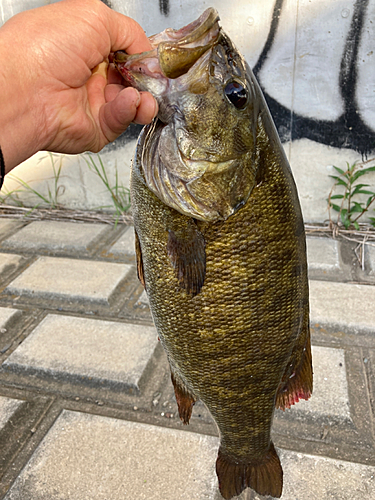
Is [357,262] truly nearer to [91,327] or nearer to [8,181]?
[91,327]

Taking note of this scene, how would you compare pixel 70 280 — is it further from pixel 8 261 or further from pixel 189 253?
pixel 189 253

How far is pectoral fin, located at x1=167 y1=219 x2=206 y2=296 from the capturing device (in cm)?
112

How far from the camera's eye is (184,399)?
1.48m

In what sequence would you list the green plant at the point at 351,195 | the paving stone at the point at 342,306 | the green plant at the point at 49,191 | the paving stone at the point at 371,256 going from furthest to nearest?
the green plant at the point at 49,191, the green plant at the point at 351,195, the paving stone at the point at 371,256, the paving stone at the point at 342,306

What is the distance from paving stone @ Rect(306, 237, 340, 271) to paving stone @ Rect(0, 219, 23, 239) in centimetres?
280

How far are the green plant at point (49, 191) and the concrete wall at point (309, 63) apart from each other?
1.41 m

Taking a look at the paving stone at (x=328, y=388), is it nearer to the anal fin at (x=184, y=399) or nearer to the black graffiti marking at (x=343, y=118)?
the anal fin at (x=184, y=399)

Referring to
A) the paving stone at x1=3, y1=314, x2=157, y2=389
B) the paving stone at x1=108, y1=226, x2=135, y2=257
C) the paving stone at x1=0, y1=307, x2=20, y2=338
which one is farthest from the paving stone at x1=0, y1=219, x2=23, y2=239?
the paving stone at x1=3, y1=314, x2=157, y2=389

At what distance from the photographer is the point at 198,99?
1.00 metres

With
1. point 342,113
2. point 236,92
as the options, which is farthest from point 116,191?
point 236,92

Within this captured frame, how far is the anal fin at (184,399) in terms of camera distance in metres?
1.47

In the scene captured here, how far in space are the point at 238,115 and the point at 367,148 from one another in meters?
2.93

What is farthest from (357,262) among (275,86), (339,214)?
(275,86)

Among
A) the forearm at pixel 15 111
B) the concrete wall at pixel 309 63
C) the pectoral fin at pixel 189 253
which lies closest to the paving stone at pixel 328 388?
the pectoral fin at pixel 189 253
